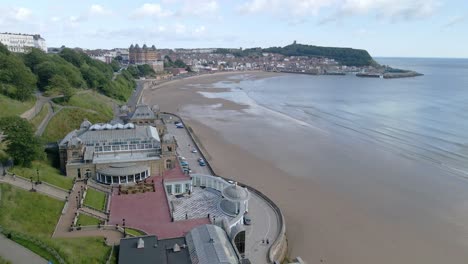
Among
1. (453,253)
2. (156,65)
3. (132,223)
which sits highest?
(156,65)

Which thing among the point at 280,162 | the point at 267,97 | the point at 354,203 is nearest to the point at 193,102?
the point at 267,97

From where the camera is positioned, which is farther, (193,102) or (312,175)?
(193,102)

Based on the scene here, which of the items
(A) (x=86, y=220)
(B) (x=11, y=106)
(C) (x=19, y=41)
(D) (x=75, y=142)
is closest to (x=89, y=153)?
(D) (x=75, y=142)

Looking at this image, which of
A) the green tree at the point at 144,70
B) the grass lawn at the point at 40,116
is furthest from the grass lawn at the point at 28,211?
the green tree at the point at 144,70

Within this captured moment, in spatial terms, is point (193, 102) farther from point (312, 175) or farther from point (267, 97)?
point (312, 175)

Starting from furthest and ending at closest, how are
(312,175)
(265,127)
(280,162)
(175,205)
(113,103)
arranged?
1. (113,103)
2. (265,127)
3. (280,162)
4. (312,175)
5. (175,205)

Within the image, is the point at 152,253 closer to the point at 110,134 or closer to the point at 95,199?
the point at 95,199
